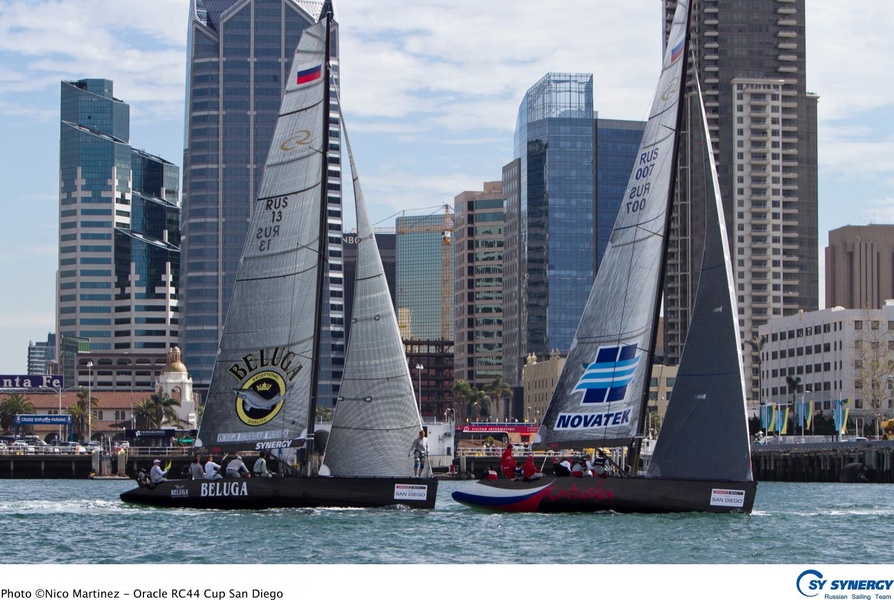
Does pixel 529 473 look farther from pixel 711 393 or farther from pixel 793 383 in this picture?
pixel 793 383

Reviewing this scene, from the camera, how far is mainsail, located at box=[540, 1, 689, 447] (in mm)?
49312

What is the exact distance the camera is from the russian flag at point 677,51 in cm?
4994

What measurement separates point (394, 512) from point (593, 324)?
9.19 meters

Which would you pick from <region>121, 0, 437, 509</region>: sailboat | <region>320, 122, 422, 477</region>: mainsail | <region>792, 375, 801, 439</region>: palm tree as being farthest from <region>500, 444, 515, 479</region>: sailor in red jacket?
<region>792, 375, 801, 439</region>: palm tree

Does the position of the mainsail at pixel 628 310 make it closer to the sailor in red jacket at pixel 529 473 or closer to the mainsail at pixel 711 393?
the sailor in red jacket at pixel 529 473

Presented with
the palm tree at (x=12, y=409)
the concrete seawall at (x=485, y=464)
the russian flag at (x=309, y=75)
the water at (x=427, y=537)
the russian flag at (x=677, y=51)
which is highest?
the russian flag at (x=677, y=51)

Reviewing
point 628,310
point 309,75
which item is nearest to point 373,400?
point 628,310

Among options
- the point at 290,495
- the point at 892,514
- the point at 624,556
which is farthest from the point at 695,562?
the point at 892,514

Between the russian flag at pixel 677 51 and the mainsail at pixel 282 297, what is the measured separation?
1151cm

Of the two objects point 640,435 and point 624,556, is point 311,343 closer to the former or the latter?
point 640,435

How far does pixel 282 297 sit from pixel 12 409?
152 meters

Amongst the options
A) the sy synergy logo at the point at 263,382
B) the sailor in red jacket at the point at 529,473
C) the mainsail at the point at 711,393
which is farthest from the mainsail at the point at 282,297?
the mainsail at the point at 711,393

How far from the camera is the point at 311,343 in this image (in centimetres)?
4988
